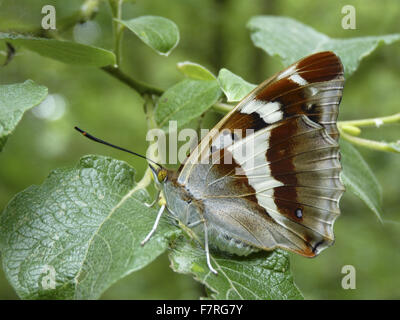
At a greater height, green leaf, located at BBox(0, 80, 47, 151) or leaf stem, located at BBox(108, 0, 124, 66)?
leaf stem, located at BBox(108, 0, 124, 66)

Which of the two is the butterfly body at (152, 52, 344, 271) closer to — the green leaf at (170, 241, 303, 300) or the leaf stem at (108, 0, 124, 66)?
the green leaf at (170, 241, 303, 300)

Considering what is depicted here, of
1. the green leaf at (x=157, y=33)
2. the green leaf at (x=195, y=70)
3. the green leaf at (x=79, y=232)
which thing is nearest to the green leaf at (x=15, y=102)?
the green leaf at (x=79, y=232)

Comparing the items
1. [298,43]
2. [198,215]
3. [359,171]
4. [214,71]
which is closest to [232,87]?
[198,215]

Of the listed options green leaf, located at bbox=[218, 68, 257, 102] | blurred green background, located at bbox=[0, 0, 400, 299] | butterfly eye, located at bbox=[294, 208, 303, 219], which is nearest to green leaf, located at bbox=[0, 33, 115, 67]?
green leaf, located at bbox=[218, 68, 257, 102]

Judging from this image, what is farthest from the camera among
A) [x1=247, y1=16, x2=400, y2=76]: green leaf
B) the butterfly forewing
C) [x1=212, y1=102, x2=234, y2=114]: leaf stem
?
[x1=247, y1=16, x2=400, y2=76]: green leaf

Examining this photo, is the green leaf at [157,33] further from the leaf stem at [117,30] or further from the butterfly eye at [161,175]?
the butterfly eye at [161,175]
